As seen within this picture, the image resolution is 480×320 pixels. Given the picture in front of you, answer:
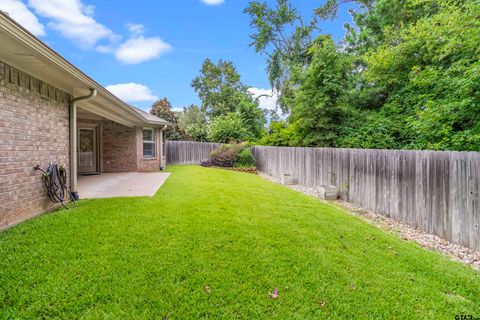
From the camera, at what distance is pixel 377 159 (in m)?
6.28

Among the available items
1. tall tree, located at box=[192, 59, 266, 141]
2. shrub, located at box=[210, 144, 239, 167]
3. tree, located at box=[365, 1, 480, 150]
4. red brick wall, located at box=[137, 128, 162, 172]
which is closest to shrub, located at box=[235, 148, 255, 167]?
shrub, located at box=[210, 144, 239, 167]

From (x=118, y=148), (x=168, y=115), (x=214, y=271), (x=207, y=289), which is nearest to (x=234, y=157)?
(x=118, y=148)

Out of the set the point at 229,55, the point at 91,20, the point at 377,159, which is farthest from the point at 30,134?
the point at 229,55

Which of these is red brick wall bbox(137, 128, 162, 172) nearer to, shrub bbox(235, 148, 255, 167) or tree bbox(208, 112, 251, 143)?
shrub bbox(235, 148, 255, 167)

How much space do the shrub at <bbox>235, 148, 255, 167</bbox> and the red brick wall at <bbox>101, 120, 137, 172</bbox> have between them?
5.78m

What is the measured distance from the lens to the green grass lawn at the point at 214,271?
2.29 meters

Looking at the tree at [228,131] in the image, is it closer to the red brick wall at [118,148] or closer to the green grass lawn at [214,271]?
the red brick wall at [118,148]

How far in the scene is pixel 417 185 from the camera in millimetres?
5086

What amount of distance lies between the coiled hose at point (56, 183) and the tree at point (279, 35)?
1735 centimetres

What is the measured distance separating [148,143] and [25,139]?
8.44 metres

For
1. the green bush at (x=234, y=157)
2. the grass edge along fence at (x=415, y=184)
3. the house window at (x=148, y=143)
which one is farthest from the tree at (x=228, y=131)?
the grass edge along fence at (x=415, y=184)

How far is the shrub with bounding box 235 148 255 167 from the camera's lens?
14.7m

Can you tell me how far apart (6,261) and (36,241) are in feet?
1.61

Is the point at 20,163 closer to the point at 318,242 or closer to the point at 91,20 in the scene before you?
the point at 318,242
